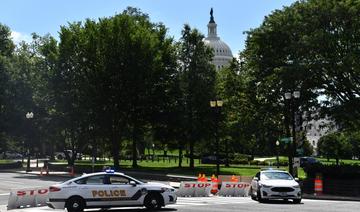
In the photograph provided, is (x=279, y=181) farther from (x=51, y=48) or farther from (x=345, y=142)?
(x=345, y=142)

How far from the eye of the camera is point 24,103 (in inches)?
2489

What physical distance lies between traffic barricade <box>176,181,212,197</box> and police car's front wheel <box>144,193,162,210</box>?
7.35 m

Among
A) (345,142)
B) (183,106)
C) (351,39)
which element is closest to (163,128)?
(183,106)

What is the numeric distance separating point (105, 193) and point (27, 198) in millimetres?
4515

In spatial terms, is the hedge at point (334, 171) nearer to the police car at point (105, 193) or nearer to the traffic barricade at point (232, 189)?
the traffic barricade at point (232, 189)

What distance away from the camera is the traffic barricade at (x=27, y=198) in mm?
21562

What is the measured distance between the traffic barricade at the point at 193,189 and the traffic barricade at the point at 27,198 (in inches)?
282

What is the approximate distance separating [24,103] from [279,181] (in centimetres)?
4454

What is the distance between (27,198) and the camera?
73.2 ft

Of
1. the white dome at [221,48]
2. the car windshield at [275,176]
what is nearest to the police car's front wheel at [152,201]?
the car windshield at [275,176]

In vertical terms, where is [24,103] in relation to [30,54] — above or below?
below

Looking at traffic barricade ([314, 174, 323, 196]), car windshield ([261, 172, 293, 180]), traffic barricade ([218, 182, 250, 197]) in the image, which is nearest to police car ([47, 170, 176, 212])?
car windshield ([261, 172, 293, 180])

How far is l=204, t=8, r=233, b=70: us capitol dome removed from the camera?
148m

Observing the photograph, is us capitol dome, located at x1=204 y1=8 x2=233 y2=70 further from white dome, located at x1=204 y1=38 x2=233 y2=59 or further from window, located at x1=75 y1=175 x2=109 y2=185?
window, located at x1=75 y1=175 x2=109 y2=185
